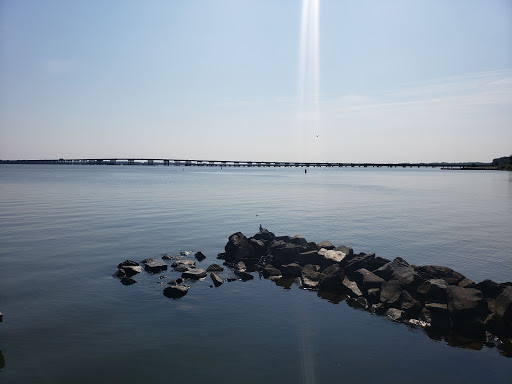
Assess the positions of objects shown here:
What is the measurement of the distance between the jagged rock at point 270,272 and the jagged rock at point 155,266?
6225mm

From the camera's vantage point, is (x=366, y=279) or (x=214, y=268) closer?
(x=366, y=279)

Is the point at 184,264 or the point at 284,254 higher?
the point at 284,254

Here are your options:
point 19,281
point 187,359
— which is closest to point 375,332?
point 187,359

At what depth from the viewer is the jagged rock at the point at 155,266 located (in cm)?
2081

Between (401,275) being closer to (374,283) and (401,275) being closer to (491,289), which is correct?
(374,283)

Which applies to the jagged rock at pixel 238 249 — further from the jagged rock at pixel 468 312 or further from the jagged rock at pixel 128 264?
the jagged rock at pixel 468 312

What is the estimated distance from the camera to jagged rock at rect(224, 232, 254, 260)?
2409 cm

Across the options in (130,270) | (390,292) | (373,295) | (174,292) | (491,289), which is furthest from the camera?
(130,270)

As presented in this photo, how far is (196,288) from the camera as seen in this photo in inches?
738

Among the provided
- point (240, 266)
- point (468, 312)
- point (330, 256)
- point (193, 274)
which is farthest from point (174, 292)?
point (468, 312)

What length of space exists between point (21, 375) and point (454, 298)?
16467 mm

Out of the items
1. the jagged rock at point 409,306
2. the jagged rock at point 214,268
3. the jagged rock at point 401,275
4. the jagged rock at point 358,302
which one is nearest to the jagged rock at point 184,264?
the jagged rock at point 214,268

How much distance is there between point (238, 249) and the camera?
24.2 m

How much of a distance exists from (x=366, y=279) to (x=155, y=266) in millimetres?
12274
